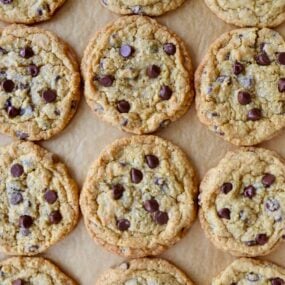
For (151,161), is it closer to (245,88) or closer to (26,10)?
(245,88)

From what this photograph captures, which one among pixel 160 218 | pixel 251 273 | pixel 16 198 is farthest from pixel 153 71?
pixel 251 273

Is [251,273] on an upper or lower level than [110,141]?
lower

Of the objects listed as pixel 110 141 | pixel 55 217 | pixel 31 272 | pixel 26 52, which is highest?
pixel 26 52

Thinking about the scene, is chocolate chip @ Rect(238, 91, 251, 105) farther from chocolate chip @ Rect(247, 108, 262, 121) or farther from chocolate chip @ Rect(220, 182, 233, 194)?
chocolate chip @ Rect(220, 182, 233, 194)

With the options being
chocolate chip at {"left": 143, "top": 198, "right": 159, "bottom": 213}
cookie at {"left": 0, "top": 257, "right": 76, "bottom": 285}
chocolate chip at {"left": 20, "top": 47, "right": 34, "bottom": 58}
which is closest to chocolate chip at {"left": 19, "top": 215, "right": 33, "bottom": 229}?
cookie at {"left": 0, "top": 257, "right": 76, "bottom": 285}

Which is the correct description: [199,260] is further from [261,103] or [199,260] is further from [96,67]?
[96,67]

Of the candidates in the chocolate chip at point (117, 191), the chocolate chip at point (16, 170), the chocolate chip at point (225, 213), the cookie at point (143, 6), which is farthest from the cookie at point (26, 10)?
the chocolate chip at point (225, 213)
